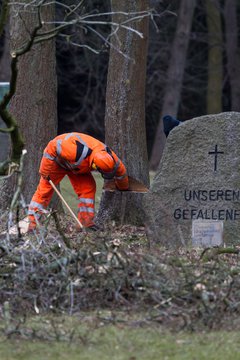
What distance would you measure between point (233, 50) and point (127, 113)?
65.4ft

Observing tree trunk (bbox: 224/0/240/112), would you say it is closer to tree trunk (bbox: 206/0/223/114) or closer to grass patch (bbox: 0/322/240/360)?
tree trunk (bbox: 206/0/223/114)

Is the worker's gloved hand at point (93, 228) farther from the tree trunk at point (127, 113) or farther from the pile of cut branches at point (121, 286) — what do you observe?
the pile of cut branches at point (121, 286)

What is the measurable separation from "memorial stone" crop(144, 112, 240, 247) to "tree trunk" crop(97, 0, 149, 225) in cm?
199

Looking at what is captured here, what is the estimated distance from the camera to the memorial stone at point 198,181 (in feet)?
35.6

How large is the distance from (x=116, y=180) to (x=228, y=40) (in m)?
20.9

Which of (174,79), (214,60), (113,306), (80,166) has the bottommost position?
(113,306)

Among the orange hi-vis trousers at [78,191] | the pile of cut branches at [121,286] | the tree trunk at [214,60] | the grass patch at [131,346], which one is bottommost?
the grass patch at [131,346]

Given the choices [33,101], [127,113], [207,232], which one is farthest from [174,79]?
[207,232]

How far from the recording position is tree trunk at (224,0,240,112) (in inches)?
1262

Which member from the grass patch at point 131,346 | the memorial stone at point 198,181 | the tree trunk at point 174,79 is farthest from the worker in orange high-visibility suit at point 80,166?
the tree trunk at point 174,79

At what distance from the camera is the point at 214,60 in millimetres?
33312

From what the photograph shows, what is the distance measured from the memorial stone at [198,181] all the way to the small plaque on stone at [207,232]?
37 millimetres

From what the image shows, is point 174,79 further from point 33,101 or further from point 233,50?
point 33,101

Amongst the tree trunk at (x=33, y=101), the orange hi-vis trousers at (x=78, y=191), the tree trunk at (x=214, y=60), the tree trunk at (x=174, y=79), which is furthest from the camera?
the tree trunk at (x=214, y=60)
